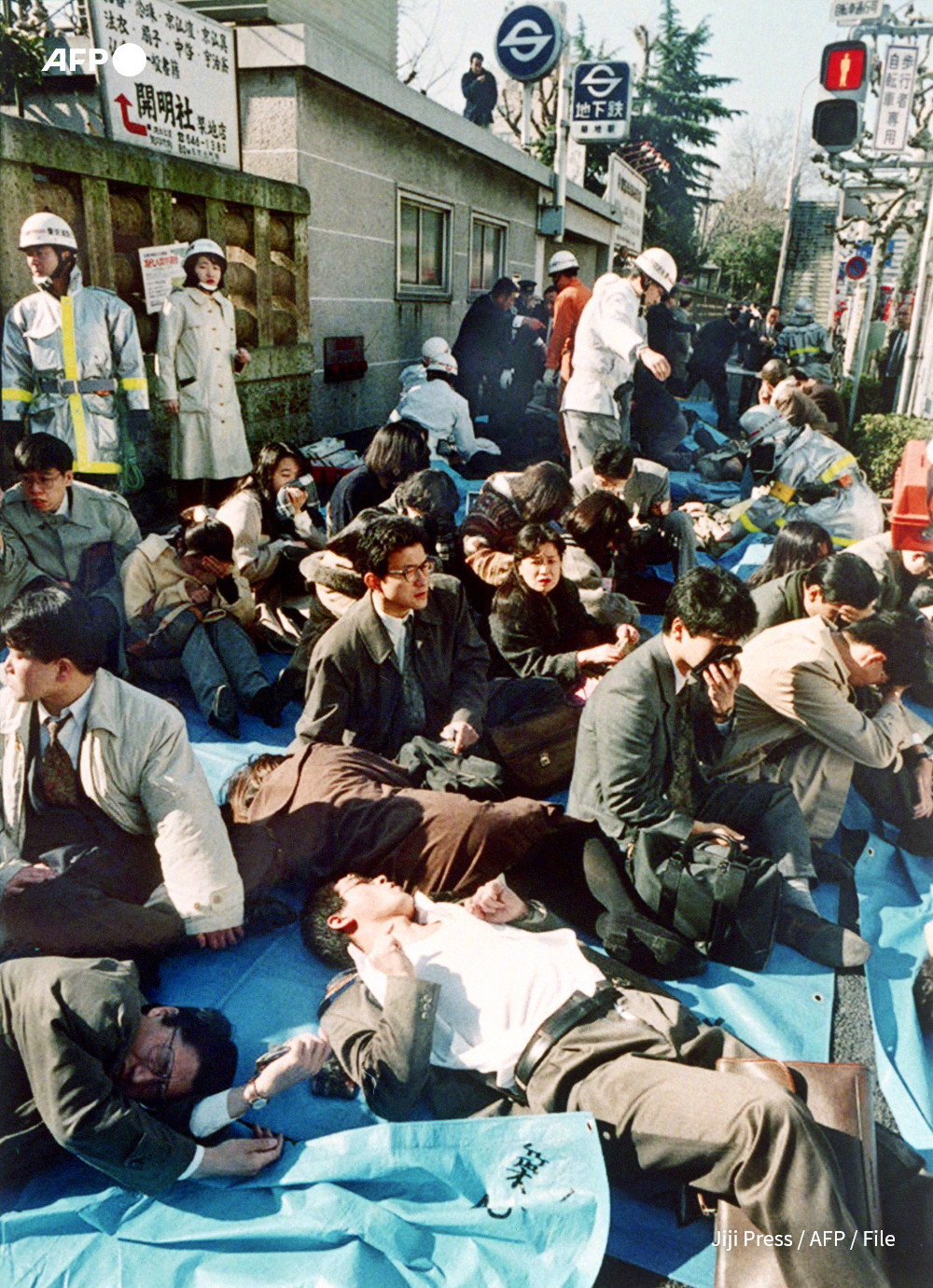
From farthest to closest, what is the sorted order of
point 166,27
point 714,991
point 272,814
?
point 166,27
point 272,814
point 714,991

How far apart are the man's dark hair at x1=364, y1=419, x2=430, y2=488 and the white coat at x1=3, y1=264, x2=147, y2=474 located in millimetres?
1440

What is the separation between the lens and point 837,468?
666 centimetres

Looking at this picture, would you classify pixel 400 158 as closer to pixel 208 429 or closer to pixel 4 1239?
pixel 208 429

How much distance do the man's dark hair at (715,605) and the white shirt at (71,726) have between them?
1794 millimetres

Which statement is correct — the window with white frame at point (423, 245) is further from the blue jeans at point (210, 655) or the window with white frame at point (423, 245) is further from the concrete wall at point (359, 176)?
the blue jeans at point (210, 655)

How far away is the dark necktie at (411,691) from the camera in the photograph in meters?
3.65

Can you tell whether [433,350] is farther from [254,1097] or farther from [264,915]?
[254,1097]

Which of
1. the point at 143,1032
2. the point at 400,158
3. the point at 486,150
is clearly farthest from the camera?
the point at 486,150

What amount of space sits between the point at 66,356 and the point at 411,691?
110 inches

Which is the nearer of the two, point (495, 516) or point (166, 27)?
point (495, 516)

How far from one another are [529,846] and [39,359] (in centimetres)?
366

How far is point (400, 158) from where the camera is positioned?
8.83 meters

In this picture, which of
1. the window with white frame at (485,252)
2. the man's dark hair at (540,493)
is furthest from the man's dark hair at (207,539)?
the window with white frame at (485,252)

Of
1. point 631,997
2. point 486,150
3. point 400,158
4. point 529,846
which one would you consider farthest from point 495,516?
point 486,150
